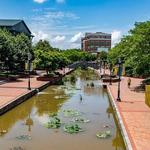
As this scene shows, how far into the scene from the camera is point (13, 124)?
22.0 meters

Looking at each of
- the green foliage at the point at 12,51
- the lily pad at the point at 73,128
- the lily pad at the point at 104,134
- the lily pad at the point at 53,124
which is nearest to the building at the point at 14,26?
the green foliage at the point at 12,51

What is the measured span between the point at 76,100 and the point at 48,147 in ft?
54.9

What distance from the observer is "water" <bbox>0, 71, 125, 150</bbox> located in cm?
1727

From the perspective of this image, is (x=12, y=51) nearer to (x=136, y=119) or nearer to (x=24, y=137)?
(x=136, y=119)

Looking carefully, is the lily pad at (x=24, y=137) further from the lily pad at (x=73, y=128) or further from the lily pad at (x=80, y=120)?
the lily pad at (x=80, y=120)

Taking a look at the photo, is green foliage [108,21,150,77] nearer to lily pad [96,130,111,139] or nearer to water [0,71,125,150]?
water [0,71,125,150]

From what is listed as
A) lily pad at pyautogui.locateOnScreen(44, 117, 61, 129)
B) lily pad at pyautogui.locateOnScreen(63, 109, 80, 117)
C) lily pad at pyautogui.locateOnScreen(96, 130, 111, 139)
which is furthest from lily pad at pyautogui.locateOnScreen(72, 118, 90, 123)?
lily pad at pyautogui.locateOnScreen(96, 130, 111, 139)

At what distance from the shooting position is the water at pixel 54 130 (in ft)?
56.6

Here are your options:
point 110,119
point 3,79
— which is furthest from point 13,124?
point 3,79

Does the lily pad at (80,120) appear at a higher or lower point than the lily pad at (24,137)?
higher

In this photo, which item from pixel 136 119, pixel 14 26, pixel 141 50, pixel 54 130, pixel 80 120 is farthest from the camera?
pixel 14 26

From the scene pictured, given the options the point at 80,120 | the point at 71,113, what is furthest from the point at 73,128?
the point at 71,113

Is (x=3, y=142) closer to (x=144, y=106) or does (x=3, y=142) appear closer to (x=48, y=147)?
(x=48, y=147)

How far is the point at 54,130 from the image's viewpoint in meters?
20.1
